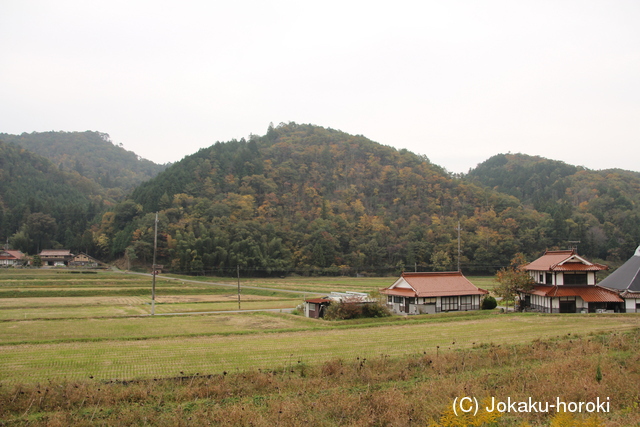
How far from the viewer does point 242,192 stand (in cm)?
10112

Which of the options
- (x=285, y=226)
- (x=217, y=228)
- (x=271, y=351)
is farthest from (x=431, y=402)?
(x=285, y=226)

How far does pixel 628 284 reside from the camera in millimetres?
31812

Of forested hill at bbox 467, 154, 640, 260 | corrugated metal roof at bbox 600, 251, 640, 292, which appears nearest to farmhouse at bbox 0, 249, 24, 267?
corrugated metal roof at bbox 600, 251, 640, 292

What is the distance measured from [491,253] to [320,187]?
48166 millimetres

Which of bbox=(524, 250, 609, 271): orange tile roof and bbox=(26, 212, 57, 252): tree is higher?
bbox=(26, 212, 57, 252): tree

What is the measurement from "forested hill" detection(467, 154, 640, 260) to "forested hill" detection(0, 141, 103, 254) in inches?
3878

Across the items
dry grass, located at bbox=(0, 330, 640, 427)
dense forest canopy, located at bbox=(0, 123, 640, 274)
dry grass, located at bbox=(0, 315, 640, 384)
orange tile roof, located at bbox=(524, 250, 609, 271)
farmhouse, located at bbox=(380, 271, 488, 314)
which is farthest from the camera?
dense forest canopy, located at bbox=(0, 123, 640, 274)

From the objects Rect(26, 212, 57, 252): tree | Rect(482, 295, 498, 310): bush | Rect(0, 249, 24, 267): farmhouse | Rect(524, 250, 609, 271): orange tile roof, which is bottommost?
Rect(482, 295, 498, 310): bush

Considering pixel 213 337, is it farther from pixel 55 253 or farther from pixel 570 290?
pixel 55 253

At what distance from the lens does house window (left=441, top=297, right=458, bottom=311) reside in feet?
110

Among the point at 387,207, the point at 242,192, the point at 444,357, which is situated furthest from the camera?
the point at 387,207

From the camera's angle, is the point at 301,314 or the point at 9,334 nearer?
the point at 9,334

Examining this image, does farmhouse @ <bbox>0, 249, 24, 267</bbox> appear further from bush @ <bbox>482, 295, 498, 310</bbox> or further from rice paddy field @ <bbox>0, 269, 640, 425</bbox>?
bush @ <bbox>482, 295, 498, 310</bbox>

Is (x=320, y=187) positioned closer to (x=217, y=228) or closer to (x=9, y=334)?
(x=217, y=228)
